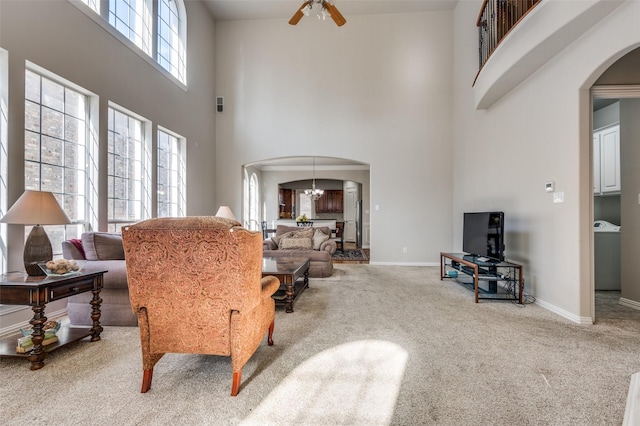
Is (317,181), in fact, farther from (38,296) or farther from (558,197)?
(38,296)

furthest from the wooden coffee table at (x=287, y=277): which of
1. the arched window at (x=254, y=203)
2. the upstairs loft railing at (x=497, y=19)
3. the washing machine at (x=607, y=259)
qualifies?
the arched window at (x=254, y=203)

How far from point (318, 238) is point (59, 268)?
146 inches

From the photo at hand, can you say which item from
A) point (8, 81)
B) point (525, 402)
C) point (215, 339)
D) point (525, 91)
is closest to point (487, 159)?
point (525, 91)

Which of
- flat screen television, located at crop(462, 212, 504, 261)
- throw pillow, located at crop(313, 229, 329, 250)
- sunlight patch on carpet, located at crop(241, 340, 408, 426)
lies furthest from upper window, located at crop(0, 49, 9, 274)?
flat screen television, located at crop(462, 212, 504, 261)

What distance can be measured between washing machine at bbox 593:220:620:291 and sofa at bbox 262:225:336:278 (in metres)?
3.82

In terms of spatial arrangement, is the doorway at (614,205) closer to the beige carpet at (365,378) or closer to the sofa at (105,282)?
the beige carpet at (365,378)

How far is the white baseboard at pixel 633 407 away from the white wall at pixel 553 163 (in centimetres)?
242

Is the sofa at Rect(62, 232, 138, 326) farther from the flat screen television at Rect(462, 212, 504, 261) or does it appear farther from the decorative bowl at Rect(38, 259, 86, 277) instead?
the flat screen television at Rect(462, 212, 504, 261)

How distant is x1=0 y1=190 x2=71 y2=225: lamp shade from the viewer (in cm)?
224

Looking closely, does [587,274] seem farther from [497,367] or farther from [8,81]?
[8,81]

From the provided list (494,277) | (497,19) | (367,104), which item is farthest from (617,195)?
(367,104)

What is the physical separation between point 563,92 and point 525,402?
3065 millimetres

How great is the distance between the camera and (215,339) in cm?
170

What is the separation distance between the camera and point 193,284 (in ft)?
5.36
